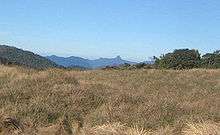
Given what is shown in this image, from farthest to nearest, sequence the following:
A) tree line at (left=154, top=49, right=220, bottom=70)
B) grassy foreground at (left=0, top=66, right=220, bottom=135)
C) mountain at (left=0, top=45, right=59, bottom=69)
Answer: mountain at (left=0, top=45, right=59, bottom=69) < tree line at (left=154, top=49, right=220, bottom=70) < grassy foreground at (left=0, top=66, right=220, bottom=135)

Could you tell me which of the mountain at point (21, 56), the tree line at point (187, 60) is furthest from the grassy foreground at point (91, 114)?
the mountain at point (21, 56)

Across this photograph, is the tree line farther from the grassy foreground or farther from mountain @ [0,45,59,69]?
mountain @ [0,45,59,69]

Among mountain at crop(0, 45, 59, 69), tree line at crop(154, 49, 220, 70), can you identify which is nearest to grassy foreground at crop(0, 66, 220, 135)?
tree line at crop(154, 49, 220, 70)

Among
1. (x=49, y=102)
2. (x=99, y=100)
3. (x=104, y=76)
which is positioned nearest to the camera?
(x=49, y=102)

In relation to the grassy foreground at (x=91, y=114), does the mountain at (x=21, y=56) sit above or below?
below

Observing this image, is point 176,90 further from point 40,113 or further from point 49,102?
point 40,113

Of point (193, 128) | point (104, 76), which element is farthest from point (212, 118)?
point (104, 76)

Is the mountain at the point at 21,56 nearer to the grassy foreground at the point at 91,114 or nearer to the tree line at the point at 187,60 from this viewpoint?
the tree line at the point at 187,60

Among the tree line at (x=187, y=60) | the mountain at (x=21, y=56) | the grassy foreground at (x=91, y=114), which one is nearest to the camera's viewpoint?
the grassy foreground at (x=91, y=114)

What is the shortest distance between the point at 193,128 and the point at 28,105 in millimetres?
5003

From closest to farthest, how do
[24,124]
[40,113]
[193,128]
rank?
[193,128]
[24,124]
[40,113]

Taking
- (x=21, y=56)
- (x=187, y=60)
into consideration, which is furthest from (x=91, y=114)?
(x=21, y=56)

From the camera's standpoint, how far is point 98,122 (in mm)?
11461

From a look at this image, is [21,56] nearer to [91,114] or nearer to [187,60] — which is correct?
[187,60]
